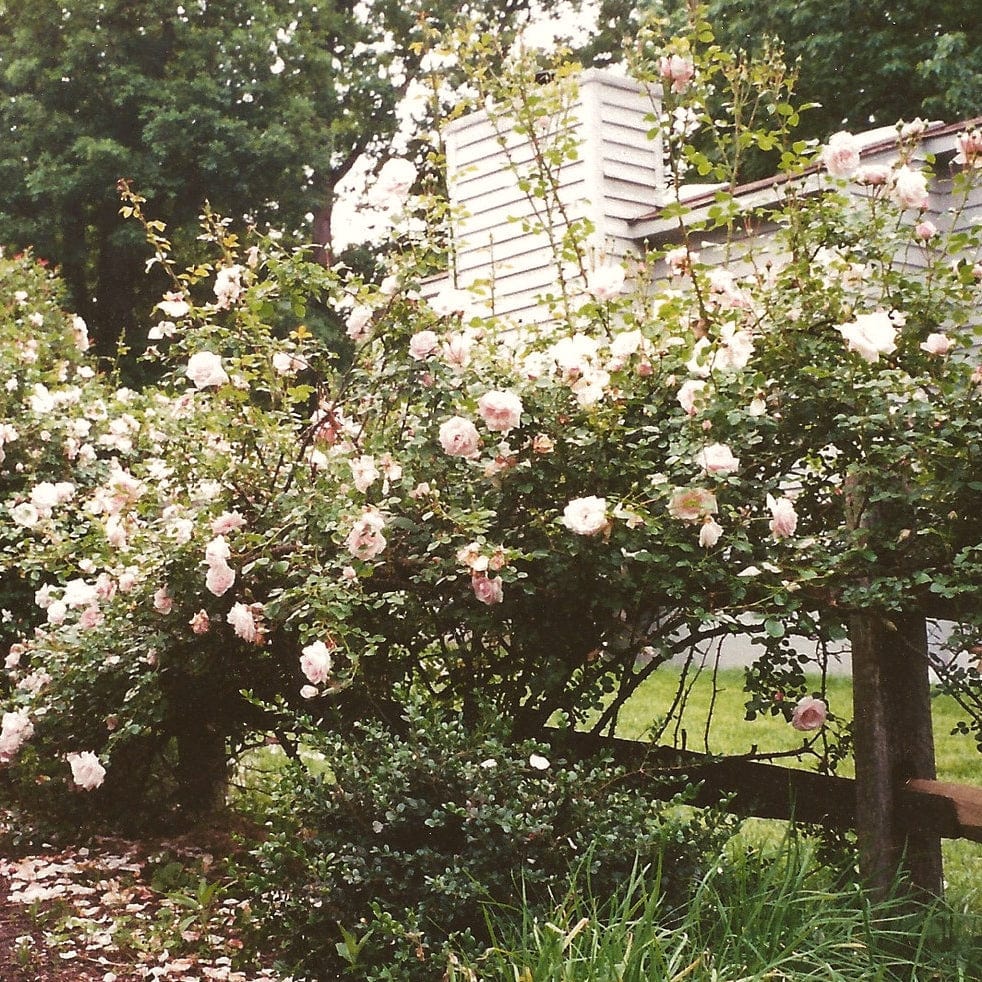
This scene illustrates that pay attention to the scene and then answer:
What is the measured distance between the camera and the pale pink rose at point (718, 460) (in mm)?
2773

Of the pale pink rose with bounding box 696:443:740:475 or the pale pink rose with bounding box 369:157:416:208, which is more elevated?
the pale pink rose with bounding box 369:157:416:208

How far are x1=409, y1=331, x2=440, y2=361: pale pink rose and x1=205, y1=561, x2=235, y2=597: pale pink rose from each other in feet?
2.63

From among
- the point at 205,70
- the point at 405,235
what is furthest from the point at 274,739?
the point at 205,70

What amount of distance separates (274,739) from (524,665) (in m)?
1.15

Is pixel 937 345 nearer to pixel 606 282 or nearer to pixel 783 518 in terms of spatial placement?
pixel 783 518

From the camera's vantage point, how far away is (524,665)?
3.46m

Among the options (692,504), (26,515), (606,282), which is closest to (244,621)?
(692,504)

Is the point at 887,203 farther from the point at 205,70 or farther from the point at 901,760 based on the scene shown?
the point at 205,70

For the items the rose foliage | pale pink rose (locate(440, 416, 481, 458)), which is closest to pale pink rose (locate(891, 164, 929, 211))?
the rose foliage

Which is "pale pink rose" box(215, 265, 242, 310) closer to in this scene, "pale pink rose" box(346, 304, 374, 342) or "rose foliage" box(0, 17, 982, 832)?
"rose foliage" box(0, 17, 982, 832)

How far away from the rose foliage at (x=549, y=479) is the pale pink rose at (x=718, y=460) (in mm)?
14

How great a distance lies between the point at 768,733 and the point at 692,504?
3.71 meters

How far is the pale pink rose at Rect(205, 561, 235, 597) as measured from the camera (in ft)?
10.5

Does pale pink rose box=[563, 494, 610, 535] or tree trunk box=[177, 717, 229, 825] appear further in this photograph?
tree trunk box=[177, 717, 229, 825]
